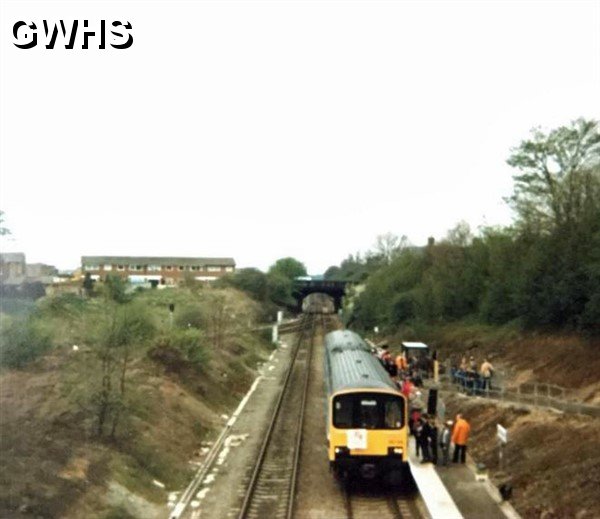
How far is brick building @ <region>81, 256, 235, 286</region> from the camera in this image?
105938 mm

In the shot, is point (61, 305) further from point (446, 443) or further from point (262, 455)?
point (446, 443)

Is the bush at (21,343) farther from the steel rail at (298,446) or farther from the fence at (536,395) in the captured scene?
the fence at (536,395)

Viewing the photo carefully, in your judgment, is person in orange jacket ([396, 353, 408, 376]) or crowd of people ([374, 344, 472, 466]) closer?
crowd of people ([374, 344, 472, 466])

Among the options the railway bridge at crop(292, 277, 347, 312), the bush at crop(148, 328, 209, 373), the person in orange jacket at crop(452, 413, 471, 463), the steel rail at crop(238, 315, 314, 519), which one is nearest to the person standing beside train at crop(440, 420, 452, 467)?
the person in orange jacket at crop(452, 413, 471, 463)

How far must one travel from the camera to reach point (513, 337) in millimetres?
35781

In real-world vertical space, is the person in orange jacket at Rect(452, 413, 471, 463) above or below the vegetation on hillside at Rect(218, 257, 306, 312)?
below

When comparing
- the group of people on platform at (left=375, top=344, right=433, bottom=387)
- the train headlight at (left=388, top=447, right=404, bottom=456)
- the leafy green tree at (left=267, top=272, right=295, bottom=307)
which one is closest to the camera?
the train headlight at (left=388, top=447, right=404, bottom=456)

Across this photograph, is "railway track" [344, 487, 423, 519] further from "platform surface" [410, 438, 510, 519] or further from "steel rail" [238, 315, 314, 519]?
"steel rail" [238, 315, 314, 519]

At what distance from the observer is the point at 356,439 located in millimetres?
16953

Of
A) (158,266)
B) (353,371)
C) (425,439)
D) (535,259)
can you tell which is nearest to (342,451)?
(425,439)

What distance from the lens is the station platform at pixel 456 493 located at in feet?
47.9

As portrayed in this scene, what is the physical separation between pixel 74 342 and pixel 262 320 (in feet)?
140

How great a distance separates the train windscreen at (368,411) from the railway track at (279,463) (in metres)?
1.90

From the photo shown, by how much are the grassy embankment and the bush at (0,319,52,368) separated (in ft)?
0.13
